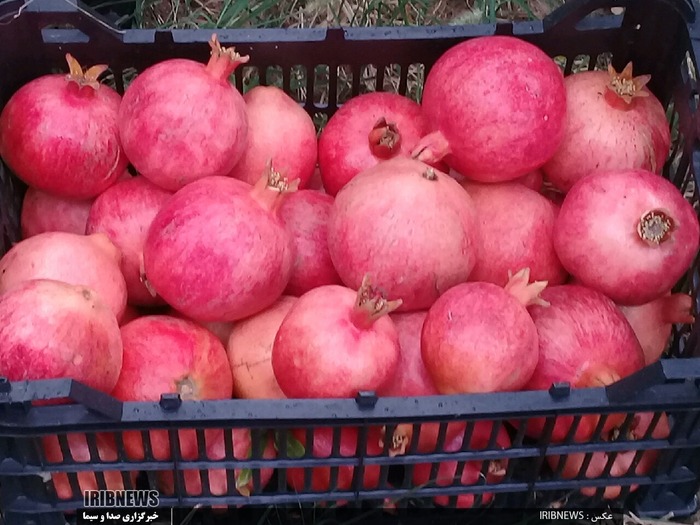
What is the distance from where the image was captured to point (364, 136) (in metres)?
1.34

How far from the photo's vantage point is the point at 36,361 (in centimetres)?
102

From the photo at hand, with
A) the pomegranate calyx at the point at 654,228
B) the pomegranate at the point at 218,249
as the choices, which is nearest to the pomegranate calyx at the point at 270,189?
the pomegranate at the point at 218,249

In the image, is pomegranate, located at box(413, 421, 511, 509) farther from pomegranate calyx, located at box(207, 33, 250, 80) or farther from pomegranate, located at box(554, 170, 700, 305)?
pomegranate calyx, located at box(207, 33, 250, 80)

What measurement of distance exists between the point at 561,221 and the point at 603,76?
0.27 metres

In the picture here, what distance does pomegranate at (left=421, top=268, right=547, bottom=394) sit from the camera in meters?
1.06

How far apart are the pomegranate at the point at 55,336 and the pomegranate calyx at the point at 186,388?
0.26 feet

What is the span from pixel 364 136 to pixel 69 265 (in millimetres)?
465

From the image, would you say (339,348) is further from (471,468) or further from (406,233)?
(471,468)

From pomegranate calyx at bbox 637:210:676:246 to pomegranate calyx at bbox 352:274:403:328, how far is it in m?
0.36

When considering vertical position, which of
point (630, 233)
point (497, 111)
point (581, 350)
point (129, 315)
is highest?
point (497, 111)

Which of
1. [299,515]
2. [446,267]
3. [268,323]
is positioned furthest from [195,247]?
[299,515]

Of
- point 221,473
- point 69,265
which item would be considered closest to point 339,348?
point 221,473

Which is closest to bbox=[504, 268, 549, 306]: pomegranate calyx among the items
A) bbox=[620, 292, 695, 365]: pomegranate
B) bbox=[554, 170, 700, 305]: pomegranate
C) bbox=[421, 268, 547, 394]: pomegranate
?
bbox=[421, 268, 547, 394]: pomegranate

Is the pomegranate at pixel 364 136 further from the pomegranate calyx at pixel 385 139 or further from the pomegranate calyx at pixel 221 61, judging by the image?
the pomegranate calyx at pixel 221 61
